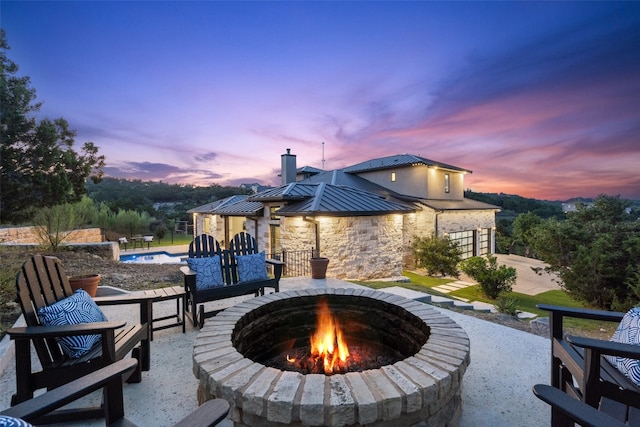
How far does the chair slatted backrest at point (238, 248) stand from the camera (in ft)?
12.8

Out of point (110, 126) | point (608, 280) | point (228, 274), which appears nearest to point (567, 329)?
point (608, 280)

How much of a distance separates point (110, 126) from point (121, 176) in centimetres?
2076

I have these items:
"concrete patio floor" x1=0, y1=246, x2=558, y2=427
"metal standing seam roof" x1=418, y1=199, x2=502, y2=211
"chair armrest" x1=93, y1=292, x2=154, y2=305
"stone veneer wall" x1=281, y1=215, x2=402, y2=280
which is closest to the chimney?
"stone veneer wall" x1=281, y1=215, x2=402, y2=280

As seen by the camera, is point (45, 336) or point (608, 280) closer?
point (45, 336)

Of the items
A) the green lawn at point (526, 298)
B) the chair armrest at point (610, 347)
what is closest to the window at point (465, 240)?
the green lawn at point (526, 298)

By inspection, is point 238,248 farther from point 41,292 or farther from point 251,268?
point 41,292

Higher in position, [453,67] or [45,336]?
[453,67]

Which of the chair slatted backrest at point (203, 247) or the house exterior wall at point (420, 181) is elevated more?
the house exterior wall at point (420, 181)

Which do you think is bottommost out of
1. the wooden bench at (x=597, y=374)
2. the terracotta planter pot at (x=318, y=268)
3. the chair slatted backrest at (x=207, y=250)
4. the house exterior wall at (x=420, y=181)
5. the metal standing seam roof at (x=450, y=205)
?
the terracotta planter pot at (x=318, y=268)

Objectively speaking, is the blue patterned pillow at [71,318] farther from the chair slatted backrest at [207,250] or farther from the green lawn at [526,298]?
the green lawn at [526,298]

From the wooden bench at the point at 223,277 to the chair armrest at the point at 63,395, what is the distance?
7.10 feet

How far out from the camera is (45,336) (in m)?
1.60

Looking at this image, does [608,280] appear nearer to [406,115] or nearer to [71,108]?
[406,115]

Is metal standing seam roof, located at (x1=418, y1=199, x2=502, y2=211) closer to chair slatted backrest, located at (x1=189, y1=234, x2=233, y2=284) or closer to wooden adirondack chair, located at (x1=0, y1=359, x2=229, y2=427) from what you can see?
chair slatted backrest, located at (x1=189, y1=234, x2=233, y2=284)
